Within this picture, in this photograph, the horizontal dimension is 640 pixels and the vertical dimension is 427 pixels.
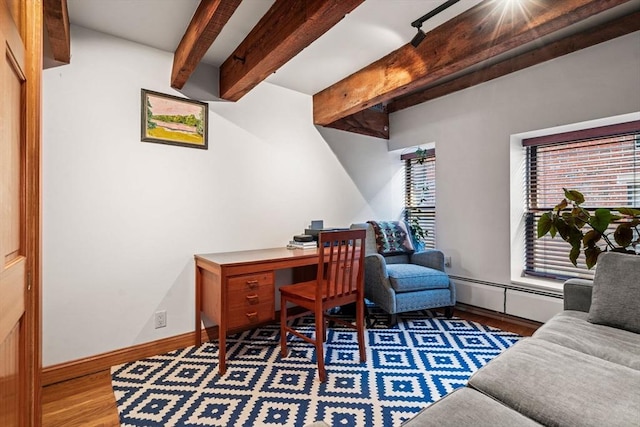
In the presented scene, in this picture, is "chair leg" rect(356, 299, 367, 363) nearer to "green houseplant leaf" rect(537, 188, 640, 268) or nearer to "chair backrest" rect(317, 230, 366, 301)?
"chair backrest" rect(317, 230, 366, 301)

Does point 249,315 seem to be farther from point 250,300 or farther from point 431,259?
point 431,259

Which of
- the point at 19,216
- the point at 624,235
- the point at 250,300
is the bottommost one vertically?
the point at 250,300

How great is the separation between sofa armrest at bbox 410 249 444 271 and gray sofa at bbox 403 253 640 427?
1.49 meters

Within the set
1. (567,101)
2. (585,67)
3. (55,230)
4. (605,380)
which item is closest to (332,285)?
(605,380)

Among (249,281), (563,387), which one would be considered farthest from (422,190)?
(563,387)

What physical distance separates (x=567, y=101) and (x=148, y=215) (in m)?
3.43

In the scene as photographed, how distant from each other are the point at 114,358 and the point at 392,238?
2623 mm

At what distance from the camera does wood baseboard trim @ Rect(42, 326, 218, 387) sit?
205 cm

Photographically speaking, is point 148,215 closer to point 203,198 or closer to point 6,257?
point 203,198

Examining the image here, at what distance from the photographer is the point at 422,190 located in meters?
4.05

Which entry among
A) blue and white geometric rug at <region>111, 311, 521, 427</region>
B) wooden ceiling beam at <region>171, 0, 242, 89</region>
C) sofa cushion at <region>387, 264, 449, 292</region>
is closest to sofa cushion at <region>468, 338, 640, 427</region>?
blue and white geometric rug at <region>111, 311, 521, 427</region>

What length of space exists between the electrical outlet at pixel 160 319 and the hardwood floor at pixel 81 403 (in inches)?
16.0

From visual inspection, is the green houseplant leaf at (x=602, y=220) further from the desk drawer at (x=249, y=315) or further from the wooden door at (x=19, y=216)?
the wooden door at (x=19, y=216)

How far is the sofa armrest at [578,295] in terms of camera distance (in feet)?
6.14
